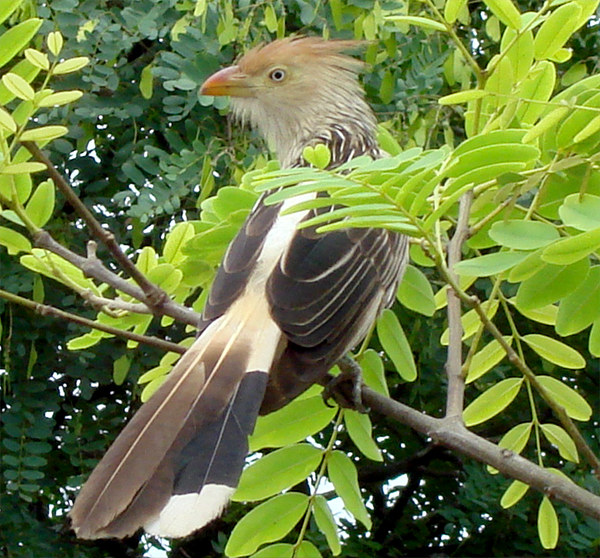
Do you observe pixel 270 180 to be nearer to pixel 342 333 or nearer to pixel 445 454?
pixel 342 333

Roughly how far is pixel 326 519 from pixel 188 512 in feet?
2.36

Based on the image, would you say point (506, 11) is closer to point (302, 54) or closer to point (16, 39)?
point (16, 39)

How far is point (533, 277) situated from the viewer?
1.82 metres

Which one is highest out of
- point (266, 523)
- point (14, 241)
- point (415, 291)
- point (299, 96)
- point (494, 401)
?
point (14, 241)

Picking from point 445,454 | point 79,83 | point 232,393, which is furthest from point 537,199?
point 445,454

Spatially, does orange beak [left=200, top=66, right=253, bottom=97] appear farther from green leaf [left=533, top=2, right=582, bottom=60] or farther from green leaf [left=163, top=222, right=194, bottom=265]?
green leaf [left=533, top=2, right=582, bottom=60]

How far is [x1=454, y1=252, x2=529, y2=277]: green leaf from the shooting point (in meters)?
1.72

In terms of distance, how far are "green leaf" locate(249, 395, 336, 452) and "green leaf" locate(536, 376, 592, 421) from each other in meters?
0.48

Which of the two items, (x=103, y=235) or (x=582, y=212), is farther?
(x=103, y=235)

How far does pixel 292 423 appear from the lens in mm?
2279

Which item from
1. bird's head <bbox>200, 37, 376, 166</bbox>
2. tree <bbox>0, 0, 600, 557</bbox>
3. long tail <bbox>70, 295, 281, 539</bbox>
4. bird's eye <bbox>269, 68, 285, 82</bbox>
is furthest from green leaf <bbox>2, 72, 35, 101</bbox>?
bird's eye <bbox>269, 68, 285, 82</bbox>

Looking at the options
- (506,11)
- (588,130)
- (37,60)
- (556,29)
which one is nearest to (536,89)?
(556,29)

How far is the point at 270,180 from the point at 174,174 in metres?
1.87

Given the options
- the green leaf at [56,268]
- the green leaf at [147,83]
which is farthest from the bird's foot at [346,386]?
the green leaf at [147,83]
